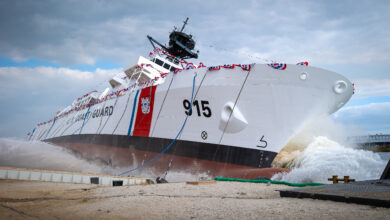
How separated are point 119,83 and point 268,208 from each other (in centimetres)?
1689

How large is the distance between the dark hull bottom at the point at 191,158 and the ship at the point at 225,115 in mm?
32

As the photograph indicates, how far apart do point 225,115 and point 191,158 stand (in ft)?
6.89

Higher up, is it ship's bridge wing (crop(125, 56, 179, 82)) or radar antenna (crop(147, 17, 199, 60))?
radar antenna (crop(147, 17, 199, 60))

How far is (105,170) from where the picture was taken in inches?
523

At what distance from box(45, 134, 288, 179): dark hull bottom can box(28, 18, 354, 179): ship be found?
0.10ft

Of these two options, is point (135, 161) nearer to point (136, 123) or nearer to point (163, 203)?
point (136, 123)

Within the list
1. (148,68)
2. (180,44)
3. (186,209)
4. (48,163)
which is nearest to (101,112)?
(148,68)

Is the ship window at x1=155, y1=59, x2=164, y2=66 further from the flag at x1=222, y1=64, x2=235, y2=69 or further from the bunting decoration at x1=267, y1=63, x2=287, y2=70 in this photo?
the bunting decoration at x1=267, y1=63, x2=287, y2=70

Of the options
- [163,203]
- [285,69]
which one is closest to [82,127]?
[285,69]

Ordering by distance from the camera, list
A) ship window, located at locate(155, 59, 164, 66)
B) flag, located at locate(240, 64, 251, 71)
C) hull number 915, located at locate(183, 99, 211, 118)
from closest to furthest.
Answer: flag, located at locate(240, 64, 251, 71) → hull number 915, located at locate(183, 99, 211, 118) → ship window, located at locate(155, 59, 164, 66)

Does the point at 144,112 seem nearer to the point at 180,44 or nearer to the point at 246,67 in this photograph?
the point at 246,67

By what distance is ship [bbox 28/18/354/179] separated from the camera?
301 inches

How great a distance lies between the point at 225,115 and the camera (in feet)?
27.2

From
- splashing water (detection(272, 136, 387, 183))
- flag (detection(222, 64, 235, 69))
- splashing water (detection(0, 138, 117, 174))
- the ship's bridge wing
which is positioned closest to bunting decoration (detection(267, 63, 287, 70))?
flag (detection(222, 64, 235, 69))
